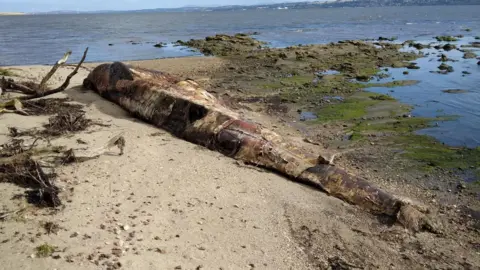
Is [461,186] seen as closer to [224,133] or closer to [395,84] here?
[224,133]

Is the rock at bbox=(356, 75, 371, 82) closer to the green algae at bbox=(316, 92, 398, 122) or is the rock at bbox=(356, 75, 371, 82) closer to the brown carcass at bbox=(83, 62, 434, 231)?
the green algae at bbox=(316, 92, 398, 122)

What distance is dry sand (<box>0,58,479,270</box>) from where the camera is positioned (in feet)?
17.1

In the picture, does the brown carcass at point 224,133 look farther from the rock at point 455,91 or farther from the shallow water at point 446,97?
the rock at point 455,91

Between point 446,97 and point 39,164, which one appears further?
point 446,97

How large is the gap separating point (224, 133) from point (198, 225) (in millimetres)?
3426

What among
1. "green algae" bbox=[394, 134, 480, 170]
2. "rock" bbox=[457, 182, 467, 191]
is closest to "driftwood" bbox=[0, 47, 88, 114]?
"green algae" bbox=[394, 134, 480, 170]

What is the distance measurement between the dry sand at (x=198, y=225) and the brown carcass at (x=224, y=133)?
30 centimetres

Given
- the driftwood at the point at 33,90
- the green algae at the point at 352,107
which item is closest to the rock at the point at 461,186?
the green algae at the point at 352,107

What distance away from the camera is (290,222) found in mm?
6438

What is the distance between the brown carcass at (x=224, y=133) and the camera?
7.29 m

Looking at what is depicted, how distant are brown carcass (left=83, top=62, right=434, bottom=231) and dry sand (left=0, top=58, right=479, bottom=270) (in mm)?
304

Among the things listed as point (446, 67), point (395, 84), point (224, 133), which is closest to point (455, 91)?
point (395, 84)

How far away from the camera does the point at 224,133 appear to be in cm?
918

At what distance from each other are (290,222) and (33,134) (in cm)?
591
